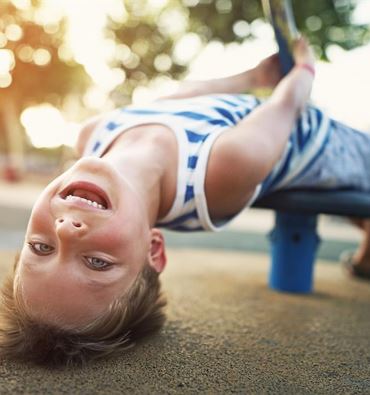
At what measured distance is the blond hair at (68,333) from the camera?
95 cm

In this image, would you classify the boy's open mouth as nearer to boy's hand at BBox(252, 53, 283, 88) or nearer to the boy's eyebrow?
the boy's eyebrow

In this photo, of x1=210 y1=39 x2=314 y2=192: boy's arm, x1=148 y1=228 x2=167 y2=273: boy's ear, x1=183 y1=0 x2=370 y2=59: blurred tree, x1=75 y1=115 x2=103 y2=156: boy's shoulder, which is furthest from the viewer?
x1=183 y1=0 x2=370 y2=59: blurred tree

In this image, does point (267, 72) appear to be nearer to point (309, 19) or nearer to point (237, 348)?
point (237, 348)

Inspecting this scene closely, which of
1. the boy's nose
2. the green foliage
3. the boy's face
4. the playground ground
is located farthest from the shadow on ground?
the green foliage

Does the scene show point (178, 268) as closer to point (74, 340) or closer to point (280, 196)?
point (280, 196)

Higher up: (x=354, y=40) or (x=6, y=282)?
(x=354, y=40)

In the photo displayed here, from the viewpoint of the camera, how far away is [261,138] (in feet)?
4.45

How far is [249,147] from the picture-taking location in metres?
1.30

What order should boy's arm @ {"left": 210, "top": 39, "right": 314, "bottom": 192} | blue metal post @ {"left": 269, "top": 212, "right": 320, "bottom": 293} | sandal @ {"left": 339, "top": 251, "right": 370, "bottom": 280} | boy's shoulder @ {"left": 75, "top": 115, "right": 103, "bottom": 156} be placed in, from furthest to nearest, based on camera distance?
1. sandal @ {"left": 339, "top": 251, "right": 370, "bottom": 280}
2. blue metal post @ {"left": 269, "top": 212, "right": 320, "bottom": 293}
3. boy's shoulder @ {"left": 75, "top": 115, "right": 103, "bottom": 156}
4. boy's arm @ {"left": 210, "top": 39, "right": 314, "bottom": 192}

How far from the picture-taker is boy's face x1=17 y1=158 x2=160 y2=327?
952 millimetres

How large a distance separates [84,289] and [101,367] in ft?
0.48

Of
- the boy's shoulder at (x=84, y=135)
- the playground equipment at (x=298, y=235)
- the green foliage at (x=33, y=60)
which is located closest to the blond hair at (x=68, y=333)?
the boy's shoulder at (x=84, y=135)

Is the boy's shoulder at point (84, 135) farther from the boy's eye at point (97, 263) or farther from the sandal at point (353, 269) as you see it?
the sandal at point (353, 269)

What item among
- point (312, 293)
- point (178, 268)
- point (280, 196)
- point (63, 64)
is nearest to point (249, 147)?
point (280, 196)
